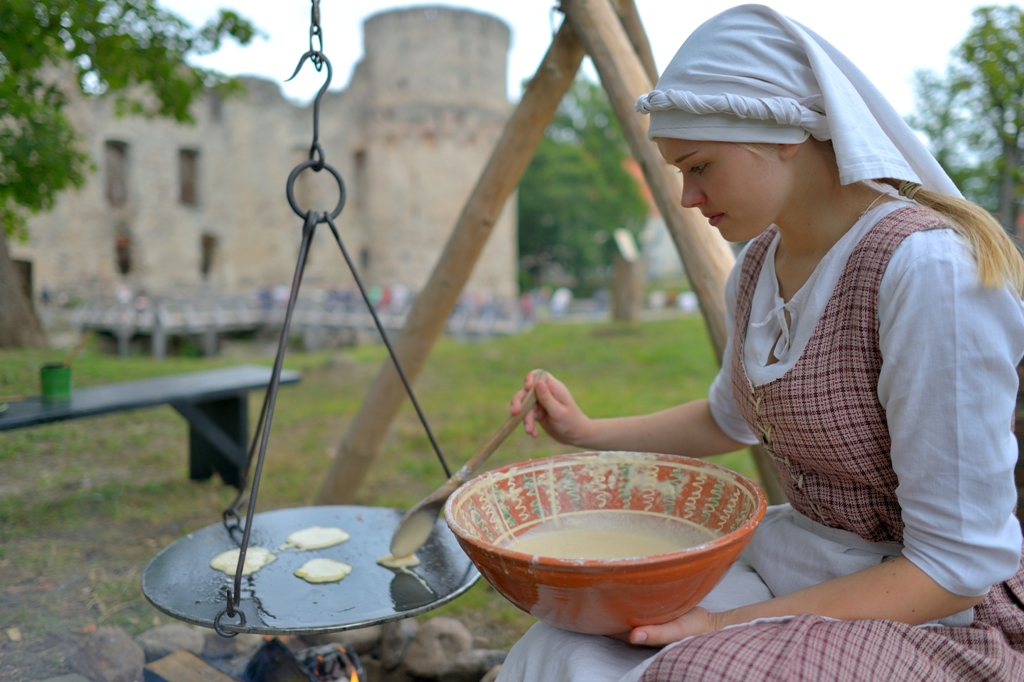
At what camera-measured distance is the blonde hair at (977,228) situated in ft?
3.11

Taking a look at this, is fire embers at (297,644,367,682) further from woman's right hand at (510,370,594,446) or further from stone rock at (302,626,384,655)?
woman's right hand at (510,370,594,446)

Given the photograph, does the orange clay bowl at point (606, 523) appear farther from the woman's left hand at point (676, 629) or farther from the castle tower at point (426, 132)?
the castle tower at point (426, 132)

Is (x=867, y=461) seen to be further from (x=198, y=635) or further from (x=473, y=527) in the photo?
(x=198, y=635)

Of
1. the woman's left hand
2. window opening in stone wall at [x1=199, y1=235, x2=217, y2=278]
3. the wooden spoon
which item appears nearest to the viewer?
the woman's left hand

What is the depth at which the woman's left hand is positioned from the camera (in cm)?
102

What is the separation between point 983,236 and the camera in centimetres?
100

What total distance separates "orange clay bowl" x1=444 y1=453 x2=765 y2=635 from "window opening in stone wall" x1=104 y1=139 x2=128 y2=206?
55.3 ft

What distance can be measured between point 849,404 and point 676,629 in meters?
0.39

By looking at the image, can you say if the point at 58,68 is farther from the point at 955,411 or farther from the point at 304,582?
the point at 955,411

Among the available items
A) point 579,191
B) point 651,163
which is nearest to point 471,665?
point 651,163

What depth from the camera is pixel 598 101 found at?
78.9 ft

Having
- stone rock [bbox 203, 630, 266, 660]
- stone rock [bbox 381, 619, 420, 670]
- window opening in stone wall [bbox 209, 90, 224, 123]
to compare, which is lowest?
stone rock [bbox 381, 619, 420, 670]

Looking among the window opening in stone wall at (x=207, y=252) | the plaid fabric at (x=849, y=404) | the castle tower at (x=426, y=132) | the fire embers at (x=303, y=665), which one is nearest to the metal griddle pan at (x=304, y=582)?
the fire embers at (x=303, y=665)

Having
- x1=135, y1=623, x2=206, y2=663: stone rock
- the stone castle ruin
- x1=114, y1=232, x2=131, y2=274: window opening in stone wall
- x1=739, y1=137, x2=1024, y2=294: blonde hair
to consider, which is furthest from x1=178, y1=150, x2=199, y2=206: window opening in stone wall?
x1=739, y1=137, x2=1024, y2=294: blonde hair
